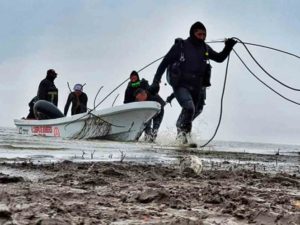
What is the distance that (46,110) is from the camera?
1587 centimetres

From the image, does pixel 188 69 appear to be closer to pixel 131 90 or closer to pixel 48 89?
pixel 131 90

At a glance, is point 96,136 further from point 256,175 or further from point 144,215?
point 144,215

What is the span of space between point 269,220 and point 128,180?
5.10 feet

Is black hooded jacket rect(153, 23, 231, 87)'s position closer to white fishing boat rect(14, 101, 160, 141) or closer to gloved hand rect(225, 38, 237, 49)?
gloved hand rect(225, 38, 237, 49)

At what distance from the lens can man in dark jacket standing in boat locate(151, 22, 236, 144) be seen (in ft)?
35.4

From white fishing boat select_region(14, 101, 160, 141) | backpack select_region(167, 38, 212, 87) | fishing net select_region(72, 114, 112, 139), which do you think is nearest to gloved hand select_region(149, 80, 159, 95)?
backpack select_region(167, 38, 212, 87)

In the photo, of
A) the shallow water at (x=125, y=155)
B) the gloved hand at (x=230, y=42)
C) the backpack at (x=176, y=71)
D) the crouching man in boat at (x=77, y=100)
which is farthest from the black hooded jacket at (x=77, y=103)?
the gloved hand at (x=230, y=42)

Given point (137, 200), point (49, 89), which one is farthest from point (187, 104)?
point (137, 200)

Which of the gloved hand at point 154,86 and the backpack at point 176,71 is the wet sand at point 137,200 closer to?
the backpack at point 176,71

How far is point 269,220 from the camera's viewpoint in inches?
85.7

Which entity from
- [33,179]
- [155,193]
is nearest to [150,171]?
[33,179]

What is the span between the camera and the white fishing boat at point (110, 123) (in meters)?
14.5

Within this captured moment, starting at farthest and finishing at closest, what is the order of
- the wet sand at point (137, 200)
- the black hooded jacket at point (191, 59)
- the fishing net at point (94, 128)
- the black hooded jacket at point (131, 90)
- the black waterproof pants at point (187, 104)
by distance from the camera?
the black hooded jacket at point (131, 90), the fishing net at point (94, 128), the black hooded jacket at point (191, 59), the black waterproof pants at point (187, 104), the wet sand at point (137, 200)

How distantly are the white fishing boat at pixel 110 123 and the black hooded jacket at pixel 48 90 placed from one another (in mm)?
896
